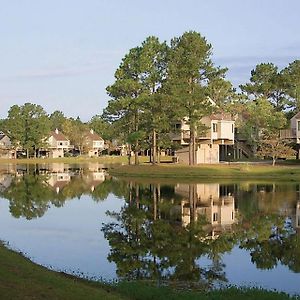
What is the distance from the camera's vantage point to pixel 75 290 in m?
11.4

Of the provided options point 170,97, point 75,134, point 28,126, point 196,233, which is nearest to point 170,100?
point 170,97

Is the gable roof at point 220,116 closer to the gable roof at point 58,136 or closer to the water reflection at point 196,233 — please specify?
the water reflection at point 196,233

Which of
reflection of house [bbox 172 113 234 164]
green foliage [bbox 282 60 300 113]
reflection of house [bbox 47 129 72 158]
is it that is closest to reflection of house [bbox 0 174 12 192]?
reflection of house [bbox 172 113 234 164]

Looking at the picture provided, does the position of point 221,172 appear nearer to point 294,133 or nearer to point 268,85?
point 294,133

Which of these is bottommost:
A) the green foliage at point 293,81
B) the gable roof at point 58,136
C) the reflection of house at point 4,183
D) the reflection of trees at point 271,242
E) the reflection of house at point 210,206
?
the reflection of trees at point 271,242

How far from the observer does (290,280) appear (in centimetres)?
1558

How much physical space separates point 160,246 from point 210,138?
51.6 meters

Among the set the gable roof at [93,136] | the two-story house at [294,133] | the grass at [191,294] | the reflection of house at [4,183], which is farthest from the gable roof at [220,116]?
the gable roof at [93,136]

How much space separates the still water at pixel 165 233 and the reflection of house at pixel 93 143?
98.2 meters

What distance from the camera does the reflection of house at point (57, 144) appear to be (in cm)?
14012

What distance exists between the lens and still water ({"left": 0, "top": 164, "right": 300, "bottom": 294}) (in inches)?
657

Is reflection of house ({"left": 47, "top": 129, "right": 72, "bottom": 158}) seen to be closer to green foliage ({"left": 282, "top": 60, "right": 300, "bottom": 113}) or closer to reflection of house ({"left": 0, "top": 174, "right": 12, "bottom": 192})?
green foliage ({"left": 282, "top": 60, "right": 300, "bottom": 113})

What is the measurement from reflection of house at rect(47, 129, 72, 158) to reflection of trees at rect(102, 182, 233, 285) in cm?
11003

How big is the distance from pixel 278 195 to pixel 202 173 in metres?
18.1
